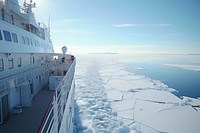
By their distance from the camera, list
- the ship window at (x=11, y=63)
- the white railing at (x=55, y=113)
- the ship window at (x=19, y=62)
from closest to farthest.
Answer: the white railing at (x=55, y=113) < the ship window at (x=11, y=63) < the ship window at (x=19, y=62)

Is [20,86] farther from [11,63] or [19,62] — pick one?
[19,62]

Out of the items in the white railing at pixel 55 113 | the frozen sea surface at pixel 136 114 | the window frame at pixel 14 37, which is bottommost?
the frozen sea surface at pixel 136 114

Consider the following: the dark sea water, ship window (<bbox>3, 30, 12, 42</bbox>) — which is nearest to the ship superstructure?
ship window (<bbox>3, 30, 12, 42</bbox>)

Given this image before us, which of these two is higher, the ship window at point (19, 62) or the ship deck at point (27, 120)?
the ship window at point (19, 62)

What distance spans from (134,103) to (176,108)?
3014 mm

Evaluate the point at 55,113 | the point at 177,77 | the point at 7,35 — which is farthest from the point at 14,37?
the point at 177,77

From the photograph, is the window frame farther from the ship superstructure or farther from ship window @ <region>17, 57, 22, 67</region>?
ship window @ <region>17, 57, 22, 67</region>

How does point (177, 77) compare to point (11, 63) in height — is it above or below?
below

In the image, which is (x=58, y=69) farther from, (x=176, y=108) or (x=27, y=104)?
(x=176, y=108)

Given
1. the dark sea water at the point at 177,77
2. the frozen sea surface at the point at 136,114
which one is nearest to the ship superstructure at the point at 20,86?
the frozen sea surface at the point at 136,114

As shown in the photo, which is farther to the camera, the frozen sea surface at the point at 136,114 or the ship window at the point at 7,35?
the frozen sea surface at the point at 136,114

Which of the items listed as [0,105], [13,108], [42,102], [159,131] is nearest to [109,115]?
[159,131]

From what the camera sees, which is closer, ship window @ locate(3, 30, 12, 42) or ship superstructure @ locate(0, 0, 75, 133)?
ship superstructure @ locate(0, 0, 75, 133)

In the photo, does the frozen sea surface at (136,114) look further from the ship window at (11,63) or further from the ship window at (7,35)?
the ship window at (7,35)
